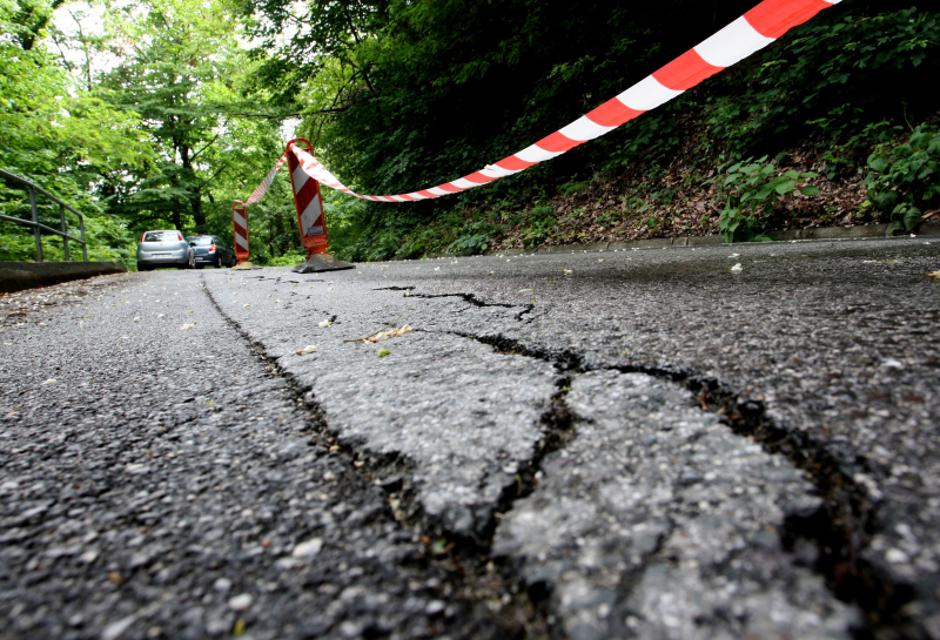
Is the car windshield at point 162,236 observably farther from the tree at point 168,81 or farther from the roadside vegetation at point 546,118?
the tree at point 168,81

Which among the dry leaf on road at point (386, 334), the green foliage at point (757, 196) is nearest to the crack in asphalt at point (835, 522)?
the dry leaf on road at point (386, 334)

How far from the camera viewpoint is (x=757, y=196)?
4.98 meters

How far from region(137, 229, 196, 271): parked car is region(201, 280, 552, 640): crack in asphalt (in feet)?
51.6

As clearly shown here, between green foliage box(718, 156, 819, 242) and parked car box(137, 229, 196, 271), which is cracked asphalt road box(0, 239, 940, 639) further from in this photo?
parked car box(137, 229, 196, 271)

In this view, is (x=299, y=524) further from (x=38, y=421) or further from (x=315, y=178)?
(x=315, y=178)

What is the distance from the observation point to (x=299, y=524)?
590 mm

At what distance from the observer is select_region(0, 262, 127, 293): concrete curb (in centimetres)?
459

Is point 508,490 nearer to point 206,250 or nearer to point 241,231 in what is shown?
point 241,231

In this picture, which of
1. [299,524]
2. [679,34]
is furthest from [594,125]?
[679,34]

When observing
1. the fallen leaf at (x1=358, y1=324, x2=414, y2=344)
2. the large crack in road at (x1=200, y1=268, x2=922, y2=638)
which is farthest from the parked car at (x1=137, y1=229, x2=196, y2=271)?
the large crack in road at (x1=200, y1=268, x2=922, y2=638)

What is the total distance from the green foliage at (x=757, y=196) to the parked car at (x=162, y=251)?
14463 millimetres

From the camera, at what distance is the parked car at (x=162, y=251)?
1370 centimetres

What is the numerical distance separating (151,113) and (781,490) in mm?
23735

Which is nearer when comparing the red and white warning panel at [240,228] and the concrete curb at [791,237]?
the concrete curb at [791,237]
